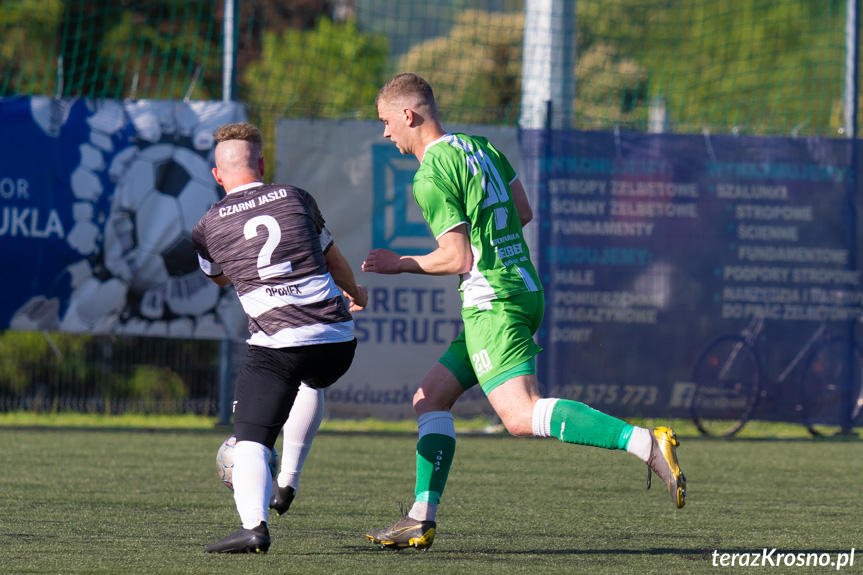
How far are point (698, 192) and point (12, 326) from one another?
19.0 ft

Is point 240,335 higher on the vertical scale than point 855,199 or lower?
lower

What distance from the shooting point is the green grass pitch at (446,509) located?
394cm

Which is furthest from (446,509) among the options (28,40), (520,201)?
(28,40)

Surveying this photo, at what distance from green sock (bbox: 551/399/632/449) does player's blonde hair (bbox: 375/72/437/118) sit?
124 cm

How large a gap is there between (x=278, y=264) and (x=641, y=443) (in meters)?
1.46

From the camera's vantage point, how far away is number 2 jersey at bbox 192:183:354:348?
4105 mm

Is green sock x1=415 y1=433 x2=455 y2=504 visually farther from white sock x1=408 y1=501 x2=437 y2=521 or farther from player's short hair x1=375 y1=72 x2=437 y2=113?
player's short hair x1=375 y1=72 x2=437 y2=113

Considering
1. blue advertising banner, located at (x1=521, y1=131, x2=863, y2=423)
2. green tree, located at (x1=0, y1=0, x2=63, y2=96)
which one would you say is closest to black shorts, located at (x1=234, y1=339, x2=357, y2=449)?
blue advertising banner, located at (x1=521, y1=131, x2=863, y2=423)

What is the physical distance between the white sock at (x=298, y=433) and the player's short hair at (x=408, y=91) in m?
1.26

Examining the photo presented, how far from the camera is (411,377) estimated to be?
9141 mm

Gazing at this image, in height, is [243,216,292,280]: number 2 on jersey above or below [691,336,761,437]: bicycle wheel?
above

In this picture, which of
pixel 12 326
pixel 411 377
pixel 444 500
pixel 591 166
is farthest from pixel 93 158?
pixel 444 500

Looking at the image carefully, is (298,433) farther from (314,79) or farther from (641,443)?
(314,79)

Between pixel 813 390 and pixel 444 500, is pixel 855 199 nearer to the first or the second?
pixel 813 390
